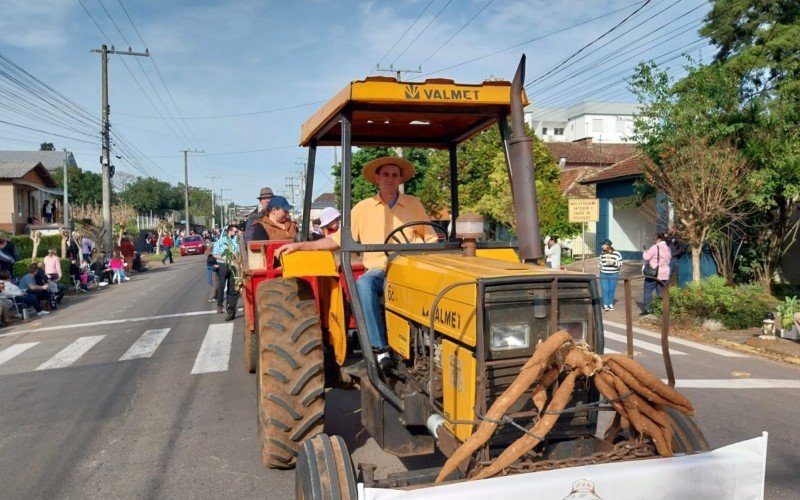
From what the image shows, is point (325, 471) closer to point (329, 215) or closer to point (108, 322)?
point (329, 215)

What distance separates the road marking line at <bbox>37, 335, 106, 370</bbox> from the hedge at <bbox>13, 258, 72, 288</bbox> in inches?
338

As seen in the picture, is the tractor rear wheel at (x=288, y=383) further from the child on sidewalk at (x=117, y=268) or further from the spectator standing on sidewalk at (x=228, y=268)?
the child on sidewalk at (x=117, y=268)

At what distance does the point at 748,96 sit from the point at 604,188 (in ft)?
36.6

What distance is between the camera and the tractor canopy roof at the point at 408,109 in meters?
4.17

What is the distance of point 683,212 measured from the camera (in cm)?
1277

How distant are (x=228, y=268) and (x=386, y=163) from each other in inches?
326

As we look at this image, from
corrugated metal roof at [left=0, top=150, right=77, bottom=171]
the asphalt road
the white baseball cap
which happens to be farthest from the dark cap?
corrugated metal roof at [left=0, top=150, right=77, bottom=171]

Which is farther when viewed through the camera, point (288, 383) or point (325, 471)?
point (288, 383)

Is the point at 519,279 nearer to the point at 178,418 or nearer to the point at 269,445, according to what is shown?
the point at 269,445

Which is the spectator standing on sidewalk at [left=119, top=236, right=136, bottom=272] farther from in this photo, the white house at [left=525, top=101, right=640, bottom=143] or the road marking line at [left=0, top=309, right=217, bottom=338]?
the white house at [left=525, top=101, right=640, bottom=143]

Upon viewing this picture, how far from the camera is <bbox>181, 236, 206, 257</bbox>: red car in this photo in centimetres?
4850

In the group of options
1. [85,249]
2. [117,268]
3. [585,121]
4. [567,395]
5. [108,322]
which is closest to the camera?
[567,395]

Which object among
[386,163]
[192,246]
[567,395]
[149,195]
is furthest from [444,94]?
[149,195]

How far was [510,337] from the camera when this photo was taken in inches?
131
